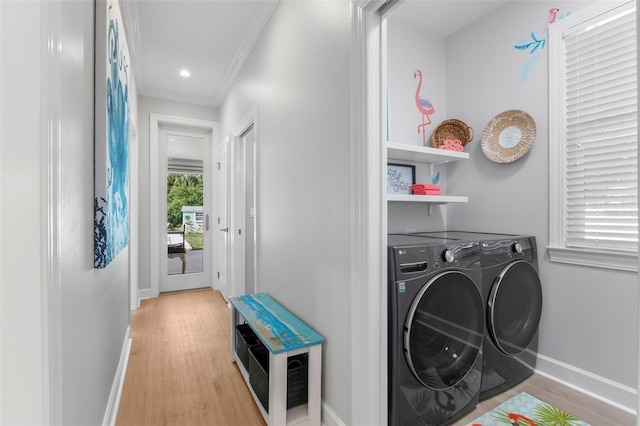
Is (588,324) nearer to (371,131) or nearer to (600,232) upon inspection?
(600,232)

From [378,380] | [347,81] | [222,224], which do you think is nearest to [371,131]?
[347,81]

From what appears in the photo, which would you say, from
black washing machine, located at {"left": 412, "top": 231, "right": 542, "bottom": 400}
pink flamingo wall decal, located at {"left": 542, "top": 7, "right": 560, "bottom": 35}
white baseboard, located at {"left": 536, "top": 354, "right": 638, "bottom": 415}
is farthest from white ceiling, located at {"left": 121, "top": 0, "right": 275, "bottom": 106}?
white baseboard, located at {"left": 536, "top": 354, "right": 638, "bottom": 415}

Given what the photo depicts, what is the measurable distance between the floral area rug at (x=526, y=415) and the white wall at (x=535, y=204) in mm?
355

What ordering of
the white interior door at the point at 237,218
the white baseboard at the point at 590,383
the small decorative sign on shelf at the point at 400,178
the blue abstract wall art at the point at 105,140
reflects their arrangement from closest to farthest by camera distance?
the blue abstract wall art at the point at 105,140 < the white baseboard at the point at 590,383 < the small decorative sign on shelf at the point at 400,178 < the white interior door at the point at 237,218

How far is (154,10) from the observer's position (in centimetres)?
239

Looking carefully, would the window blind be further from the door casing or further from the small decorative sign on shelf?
the door casing

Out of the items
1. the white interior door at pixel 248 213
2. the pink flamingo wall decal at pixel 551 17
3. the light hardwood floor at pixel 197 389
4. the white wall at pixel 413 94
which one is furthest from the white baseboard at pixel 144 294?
the pink flamingo wall decal at pixel 551 17

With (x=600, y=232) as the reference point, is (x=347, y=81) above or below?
above

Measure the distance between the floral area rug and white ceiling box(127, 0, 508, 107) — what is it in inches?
93.7

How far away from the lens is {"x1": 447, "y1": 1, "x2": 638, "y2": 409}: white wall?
1745mm

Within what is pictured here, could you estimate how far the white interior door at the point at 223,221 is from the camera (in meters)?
3.69

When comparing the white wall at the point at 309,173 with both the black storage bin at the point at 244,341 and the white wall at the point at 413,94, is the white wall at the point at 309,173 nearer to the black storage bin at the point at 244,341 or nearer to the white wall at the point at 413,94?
the black storage bin at the point at 244,341

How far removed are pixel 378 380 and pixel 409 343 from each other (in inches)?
8.2

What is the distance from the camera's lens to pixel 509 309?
180 centimetres
